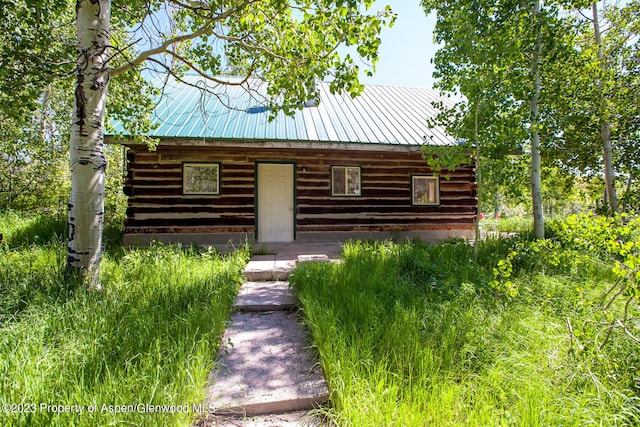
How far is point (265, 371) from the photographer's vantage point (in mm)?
2627

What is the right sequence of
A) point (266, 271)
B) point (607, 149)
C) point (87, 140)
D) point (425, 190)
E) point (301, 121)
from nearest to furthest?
1. point (87, 140)
2. point (266, 271)
3. point (607, 149)
4. point (301, 121)
5. point (425, 190)

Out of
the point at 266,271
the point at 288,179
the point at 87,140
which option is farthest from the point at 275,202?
the point at 87,140

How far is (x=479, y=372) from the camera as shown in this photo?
7.97 ft

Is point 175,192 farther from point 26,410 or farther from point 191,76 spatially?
point 26,410

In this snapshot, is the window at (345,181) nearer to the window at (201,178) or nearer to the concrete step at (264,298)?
the window at (201,178)

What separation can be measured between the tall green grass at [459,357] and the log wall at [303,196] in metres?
5.10

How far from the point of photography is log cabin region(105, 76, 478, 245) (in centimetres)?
824

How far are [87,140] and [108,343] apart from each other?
2627 mm

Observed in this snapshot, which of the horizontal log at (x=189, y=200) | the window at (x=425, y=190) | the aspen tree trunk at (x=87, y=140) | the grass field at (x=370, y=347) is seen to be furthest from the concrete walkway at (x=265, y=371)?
the window at (x=425, y=190)

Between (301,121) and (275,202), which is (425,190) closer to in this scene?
(301,121)

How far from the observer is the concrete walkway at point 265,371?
7.15ft

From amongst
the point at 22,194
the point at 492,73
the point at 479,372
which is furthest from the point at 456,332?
the point at 22,194

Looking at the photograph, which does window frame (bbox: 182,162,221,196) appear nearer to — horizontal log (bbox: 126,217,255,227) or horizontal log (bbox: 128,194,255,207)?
horizontal log (bbox: 128,194,255,207)

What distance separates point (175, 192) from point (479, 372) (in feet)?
27.7
